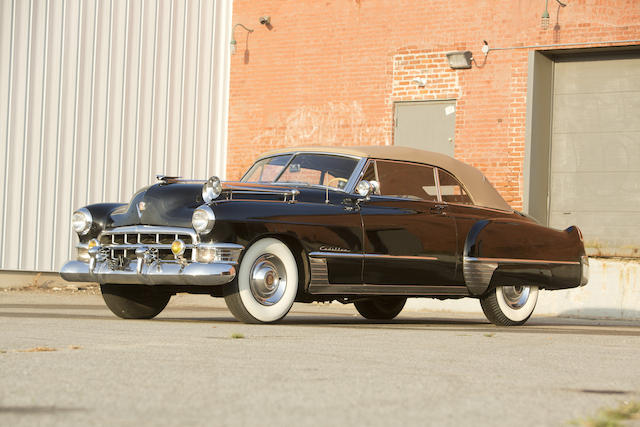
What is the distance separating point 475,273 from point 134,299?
292 cm

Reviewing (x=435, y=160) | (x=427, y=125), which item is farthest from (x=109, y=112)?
(x=435, y=160)

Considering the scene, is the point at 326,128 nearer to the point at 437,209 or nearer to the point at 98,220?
the point at 437,209

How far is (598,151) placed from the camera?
48.5ft

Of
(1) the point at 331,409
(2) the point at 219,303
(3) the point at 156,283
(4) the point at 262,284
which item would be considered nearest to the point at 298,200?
(4) the point at 262,284

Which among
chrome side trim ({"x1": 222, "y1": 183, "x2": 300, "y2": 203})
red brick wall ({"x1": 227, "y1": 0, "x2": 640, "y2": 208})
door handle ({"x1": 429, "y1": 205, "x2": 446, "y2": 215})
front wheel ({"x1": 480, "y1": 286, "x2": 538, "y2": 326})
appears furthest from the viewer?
red brick wall ({"x1": 227, "y1": 0, "x2": 640, "y2": 208})

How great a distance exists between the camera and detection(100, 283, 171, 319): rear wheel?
342 inches

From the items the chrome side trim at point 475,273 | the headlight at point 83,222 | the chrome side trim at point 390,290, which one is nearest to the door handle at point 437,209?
the chrome side trim at point 475,273

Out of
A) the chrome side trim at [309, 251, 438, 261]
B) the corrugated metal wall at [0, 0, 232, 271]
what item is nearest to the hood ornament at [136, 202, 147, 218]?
the chrome side trim at [309, 251, 438, 261]

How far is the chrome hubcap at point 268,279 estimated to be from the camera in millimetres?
7664

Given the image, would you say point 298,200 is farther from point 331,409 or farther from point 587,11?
point 587,11

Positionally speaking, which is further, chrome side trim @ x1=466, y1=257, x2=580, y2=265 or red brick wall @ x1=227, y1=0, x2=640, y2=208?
red brick wall @ x1=227, y1=0, x2=640, y2=208

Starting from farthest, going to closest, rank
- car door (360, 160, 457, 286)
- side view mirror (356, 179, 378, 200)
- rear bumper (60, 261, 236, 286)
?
car door (360, 160, 457, 286) → side view mirror (356, 179, 378, 200) → rear bumper (60, 261, 236, 286)

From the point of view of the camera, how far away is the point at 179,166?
17.3 meters

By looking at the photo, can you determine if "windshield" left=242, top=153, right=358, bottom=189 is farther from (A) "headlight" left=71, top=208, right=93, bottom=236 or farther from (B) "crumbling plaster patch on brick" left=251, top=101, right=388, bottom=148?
(B) "crumbling plaster patch on brick" left=251, top=101, right=388, bottom=148
